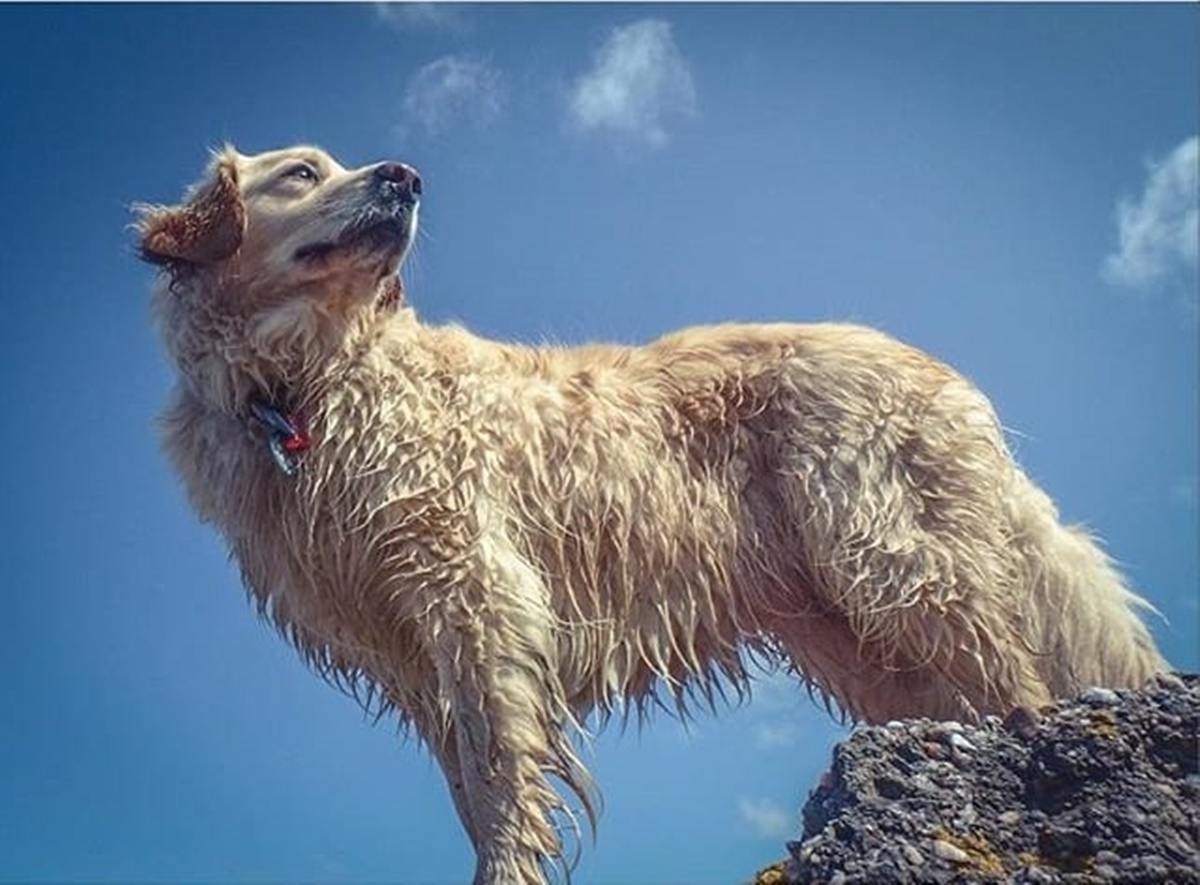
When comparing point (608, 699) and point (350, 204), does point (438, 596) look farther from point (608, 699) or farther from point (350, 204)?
point (350, 204)


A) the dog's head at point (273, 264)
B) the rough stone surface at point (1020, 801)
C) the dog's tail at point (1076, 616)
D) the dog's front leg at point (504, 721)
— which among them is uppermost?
the dog's head at point (273, 264)

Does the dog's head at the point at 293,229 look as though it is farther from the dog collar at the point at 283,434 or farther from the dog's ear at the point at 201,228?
the dog collar at the point at 283,434

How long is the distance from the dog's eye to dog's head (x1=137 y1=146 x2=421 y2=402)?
0.07m

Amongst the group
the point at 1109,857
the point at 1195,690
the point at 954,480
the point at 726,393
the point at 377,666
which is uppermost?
the point at 726,393

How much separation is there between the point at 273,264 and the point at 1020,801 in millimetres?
4025

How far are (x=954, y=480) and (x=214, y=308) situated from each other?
3.64 m

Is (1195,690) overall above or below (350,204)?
below

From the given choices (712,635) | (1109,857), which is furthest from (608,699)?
(1109,857)

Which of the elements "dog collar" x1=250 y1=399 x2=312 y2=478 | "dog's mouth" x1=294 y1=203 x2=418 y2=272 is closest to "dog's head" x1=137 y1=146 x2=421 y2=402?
"dog's mouth" x1=294 y1=203 x2=418 y2=272

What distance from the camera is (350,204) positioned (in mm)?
5961

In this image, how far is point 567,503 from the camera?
6211 millimetres

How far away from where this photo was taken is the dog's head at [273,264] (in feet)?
19.6

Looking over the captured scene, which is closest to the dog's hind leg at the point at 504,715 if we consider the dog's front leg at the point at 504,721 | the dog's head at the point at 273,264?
the dog's front leg at the point at 504,721

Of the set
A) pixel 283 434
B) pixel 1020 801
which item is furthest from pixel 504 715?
pixel 1020 801
